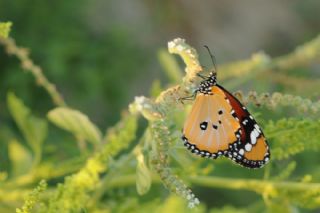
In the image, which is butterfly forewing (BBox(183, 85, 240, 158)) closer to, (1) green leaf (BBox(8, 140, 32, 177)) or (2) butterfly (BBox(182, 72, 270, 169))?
(2) butterfly (BBox(182, 72, 270, 169))

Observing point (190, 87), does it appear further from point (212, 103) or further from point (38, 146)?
point (38, 146)

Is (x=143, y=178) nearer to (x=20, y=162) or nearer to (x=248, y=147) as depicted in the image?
(x=248, y=147)

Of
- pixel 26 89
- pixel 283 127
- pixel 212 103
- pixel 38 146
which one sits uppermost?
pixel 26 89

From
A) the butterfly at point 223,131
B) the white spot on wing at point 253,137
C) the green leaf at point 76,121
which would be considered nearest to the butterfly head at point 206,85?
the butterfly at point 223,131

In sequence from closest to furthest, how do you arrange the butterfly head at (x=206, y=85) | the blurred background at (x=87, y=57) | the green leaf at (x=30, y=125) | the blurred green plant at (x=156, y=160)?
the blurred green plant at (x=156, y=160) < the butterfly head at (x=206, y=85) < the green leaf at (x=30, y=125) < the blurred background at (x=87, y=57)

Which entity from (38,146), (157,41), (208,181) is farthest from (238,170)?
(157,41)

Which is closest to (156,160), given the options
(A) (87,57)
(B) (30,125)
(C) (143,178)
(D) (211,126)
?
(C) (143,178)

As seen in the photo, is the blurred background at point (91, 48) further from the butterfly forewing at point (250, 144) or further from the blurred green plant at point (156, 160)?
the butterfly forewing at point (250, 144)
